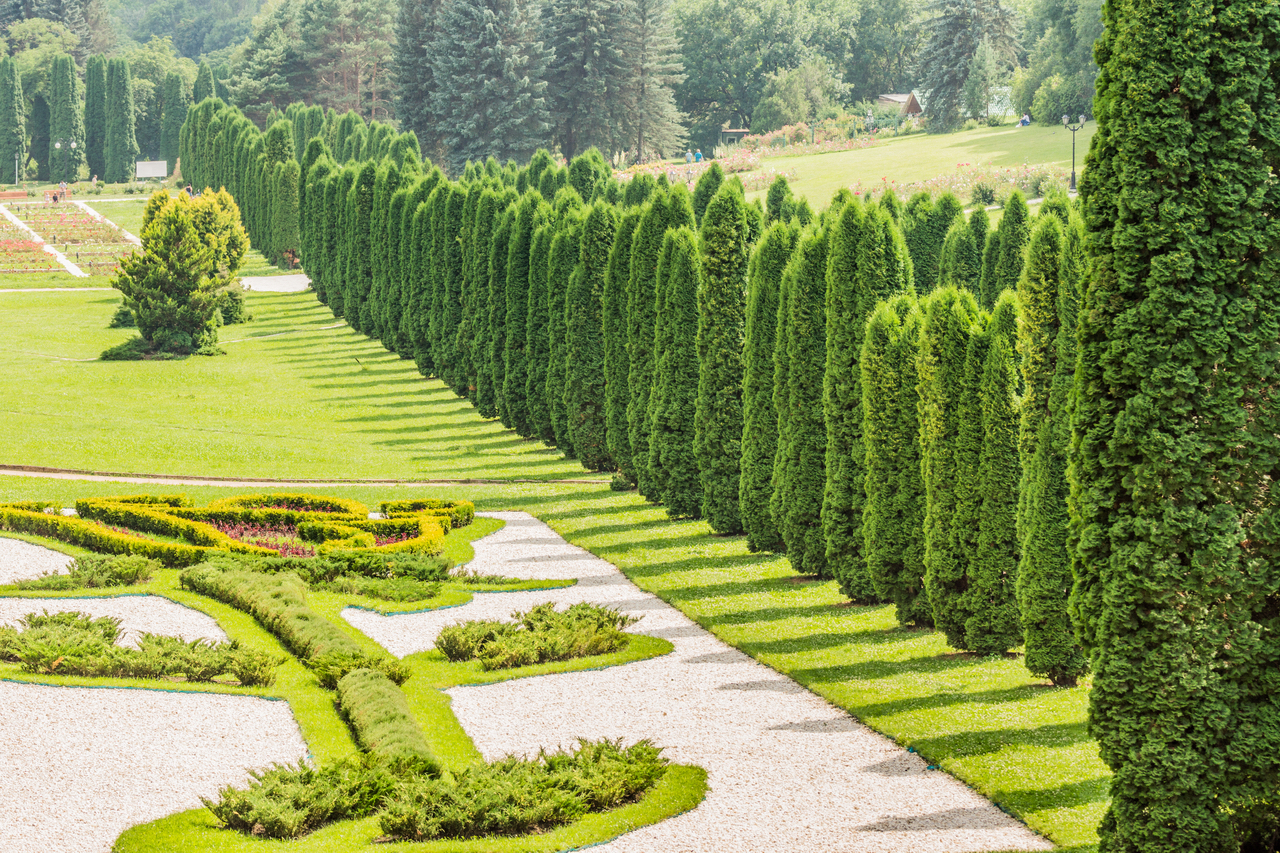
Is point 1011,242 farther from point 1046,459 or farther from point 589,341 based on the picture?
point 1046,459

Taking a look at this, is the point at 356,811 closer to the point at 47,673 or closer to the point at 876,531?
the point at 47,673

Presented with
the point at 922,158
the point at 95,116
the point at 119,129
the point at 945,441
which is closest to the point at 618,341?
the point at 945,441

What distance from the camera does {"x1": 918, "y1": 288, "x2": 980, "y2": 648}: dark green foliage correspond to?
1343cm

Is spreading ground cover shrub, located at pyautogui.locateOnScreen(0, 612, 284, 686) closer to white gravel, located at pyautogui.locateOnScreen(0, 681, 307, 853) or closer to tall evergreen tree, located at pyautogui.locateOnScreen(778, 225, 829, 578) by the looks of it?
white gravel, located at pyautogui.locateOnScreen(0, 681, 307, 853)

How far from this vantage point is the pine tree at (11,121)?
9194cm

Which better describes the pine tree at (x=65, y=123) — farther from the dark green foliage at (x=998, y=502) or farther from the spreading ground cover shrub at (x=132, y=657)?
the dark green foliage at (x=998, y=502)

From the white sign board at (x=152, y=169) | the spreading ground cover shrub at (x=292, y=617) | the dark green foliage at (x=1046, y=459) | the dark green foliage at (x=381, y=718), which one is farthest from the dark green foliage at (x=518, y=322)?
the white sign board at (x=152, y=169)

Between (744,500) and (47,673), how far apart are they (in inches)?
373

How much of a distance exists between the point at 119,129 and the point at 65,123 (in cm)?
369

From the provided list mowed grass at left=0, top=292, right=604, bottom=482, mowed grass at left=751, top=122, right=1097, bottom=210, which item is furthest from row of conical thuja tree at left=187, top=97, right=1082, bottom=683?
mowed grass at left=751, top=122, right=1097, bottom=210

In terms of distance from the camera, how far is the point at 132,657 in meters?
12.8

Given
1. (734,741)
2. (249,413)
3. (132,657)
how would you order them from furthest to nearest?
(249,413) → (132,657) → (734,741)

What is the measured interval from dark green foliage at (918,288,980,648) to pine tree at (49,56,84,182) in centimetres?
9395

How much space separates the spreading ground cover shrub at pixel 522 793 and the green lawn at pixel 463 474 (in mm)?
2556
